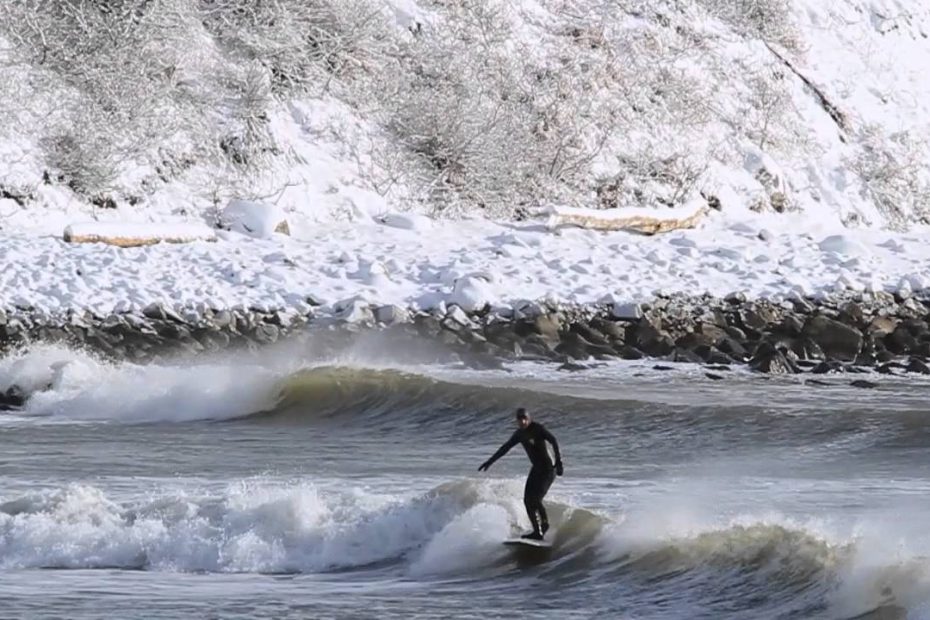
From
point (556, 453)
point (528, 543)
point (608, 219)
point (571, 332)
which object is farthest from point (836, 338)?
point (556, 453)

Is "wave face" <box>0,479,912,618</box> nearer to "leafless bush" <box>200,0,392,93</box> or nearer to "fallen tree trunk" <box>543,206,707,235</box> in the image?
"fallen tree trunk" <box>543,206,707,235</box>

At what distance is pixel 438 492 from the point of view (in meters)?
12.2

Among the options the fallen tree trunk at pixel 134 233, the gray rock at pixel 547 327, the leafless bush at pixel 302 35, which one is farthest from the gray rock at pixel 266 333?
the leafless bush at pixel 302 35

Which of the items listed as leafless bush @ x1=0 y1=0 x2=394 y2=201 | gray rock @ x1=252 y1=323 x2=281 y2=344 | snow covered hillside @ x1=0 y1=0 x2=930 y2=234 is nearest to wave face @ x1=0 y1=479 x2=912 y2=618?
gray rock @ x1=252 y1=323 x2=281 y2=344

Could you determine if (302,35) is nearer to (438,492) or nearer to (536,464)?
(438,492)

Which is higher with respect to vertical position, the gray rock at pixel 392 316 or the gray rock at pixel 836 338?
the gray rock at pixel 392 316

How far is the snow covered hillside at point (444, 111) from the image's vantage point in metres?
23.0

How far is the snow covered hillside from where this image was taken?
23.0m

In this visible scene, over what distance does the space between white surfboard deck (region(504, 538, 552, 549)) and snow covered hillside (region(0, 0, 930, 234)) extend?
36.6 ft

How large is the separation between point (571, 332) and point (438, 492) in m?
7.30

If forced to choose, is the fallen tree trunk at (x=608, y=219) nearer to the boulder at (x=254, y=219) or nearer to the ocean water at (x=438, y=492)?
the boulder at (x=254, y=219)

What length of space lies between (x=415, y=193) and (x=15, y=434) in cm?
904

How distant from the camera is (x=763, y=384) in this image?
58.3ft

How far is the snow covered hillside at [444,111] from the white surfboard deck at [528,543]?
1114cm
